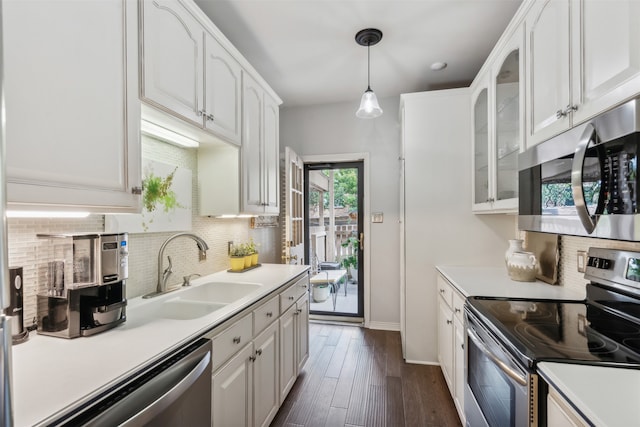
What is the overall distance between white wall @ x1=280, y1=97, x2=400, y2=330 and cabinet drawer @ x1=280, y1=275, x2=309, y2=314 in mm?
1277

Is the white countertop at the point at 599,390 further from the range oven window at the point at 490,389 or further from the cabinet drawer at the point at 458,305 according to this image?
the cabinet drawer at the point at 458,305

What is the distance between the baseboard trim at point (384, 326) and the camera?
3.47 metres

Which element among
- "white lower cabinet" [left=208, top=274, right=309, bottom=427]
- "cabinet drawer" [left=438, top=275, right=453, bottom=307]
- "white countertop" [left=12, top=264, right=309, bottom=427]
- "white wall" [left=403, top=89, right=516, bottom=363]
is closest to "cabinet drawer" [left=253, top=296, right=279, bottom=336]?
"white lower cabinet" [left=208, top=274, right=309, bottom=427]

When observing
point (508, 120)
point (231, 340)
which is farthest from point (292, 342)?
point (508, 120)

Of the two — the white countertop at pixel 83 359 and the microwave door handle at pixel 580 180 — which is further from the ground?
the microwave door handle at pixel 580 180

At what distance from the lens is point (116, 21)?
1130 millimetres

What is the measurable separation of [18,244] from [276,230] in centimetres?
265

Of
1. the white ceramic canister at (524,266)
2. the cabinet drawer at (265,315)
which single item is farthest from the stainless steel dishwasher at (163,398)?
the white ceramic canister at (524,266)

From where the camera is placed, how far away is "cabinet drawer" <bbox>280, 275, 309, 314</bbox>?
200 cm

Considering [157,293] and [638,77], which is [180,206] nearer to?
[157,293]

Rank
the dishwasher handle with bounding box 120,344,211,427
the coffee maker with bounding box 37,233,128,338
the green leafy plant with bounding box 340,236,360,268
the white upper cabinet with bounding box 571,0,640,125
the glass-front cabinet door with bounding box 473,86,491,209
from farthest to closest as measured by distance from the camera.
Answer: the green leafy plant with bounding box 340,236,360,268, the glass-front cabinet door with bounding box 473,86,491,209, the coffee maker with bounding box 37,233,128,338, the white upper cabinet with bounding box 571,0,640,125, the dishwasher handle with bounding box 120,344,211,427

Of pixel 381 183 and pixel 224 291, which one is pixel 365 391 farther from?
pixel 381 183

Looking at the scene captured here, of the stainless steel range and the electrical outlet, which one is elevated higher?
the electrical outlet

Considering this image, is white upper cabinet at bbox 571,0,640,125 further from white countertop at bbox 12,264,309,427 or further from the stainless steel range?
white countertop at bbox 12,264,309,427
